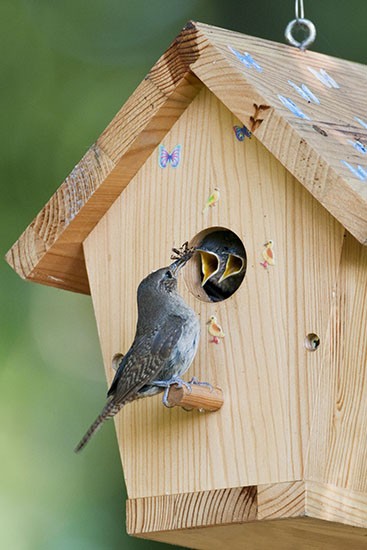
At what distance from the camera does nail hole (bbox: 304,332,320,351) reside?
10.9 feet

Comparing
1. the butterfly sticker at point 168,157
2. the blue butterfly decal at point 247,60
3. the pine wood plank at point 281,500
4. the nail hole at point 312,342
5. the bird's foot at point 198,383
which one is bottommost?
the pine wood plank at point 281,500

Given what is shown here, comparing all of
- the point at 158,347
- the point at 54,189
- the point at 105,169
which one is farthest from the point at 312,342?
the point at 54,189

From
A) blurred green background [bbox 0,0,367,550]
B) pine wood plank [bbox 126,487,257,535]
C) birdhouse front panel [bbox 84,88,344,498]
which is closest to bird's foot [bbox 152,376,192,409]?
birdhouse front panel [bbox 84,88,344,498]

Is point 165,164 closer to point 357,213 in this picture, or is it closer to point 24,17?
point 357,213

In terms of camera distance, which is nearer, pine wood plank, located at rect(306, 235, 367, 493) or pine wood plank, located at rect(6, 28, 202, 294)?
pine wood plank, located at rect(306, 235, 367, 493)

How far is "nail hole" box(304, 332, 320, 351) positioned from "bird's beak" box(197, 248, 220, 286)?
18.1 inches

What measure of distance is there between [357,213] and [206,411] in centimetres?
72

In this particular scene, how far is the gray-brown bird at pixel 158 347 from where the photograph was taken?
11.5 feet

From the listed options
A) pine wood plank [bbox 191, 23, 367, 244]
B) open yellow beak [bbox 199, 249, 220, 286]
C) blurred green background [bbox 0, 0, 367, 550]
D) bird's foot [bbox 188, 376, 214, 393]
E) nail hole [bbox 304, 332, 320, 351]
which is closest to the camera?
pine wood plank [bbox 191, 23, 367, 244]

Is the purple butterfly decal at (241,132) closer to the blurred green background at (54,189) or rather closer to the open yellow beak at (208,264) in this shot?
the open yellow beak at (208,264)

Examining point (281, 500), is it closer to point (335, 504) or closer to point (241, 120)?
point (335, 504)

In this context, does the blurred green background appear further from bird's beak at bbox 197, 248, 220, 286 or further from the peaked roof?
bird's beak at bbox 197, 248, 220, 286

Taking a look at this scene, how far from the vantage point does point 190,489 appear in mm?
3551

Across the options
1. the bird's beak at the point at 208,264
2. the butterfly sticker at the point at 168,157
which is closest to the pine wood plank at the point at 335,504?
the bird's beak at the point at 208,264
